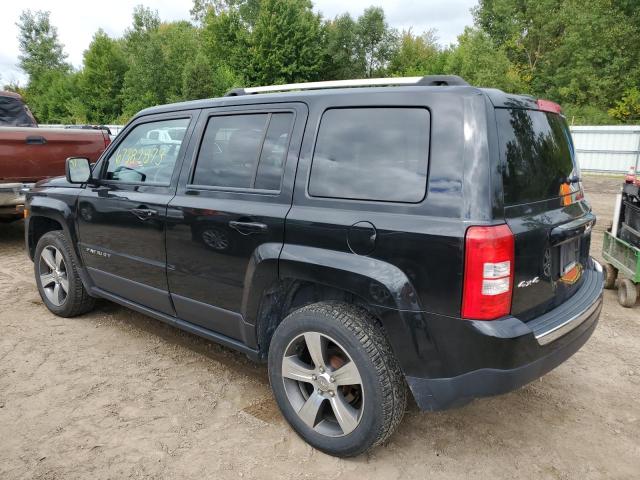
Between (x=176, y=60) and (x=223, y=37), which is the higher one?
(x=223, y=37)

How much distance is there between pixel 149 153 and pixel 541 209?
2693 millimetres

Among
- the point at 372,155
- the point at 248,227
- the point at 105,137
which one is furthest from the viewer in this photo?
the point at 105,137

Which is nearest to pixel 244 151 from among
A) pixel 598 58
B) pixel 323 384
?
pixel 323 384

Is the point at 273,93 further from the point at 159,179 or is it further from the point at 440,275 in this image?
the point at 440,275

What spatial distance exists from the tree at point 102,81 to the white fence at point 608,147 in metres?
36.7

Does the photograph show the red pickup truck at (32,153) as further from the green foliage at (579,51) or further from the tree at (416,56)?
the tree at (416,56)

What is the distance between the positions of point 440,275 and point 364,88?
1.06 meters

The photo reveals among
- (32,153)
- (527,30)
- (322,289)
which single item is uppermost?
(527,30)

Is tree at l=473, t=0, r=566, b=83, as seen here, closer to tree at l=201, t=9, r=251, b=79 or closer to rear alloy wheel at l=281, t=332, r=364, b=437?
tree at l=201, t=9, r=251, b=79

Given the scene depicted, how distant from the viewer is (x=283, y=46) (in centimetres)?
4203

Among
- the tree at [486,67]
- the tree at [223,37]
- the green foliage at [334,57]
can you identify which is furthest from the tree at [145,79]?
the tree at [486,67]

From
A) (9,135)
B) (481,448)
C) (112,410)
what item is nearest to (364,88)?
(481,448)

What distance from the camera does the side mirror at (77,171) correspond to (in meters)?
3.90

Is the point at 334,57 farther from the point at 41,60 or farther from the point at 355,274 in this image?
the point at 355,274
